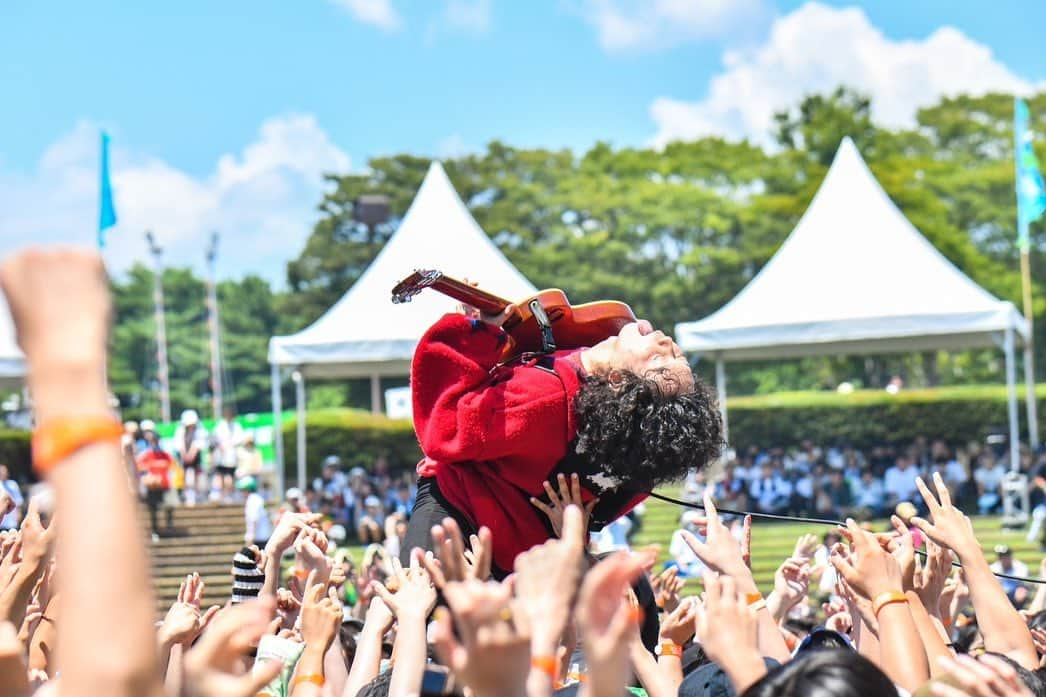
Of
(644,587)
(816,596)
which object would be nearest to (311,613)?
(644,587)

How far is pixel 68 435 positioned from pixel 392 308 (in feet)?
55.4

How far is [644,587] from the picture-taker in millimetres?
4324

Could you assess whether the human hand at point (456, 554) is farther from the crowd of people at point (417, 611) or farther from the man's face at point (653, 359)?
the man's face at point (653, 359)

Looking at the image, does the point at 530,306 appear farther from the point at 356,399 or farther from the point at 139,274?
the point at 139,274

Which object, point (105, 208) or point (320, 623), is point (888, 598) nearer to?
point (320, 623)

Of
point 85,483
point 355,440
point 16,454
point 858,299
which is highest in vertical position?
point 858,299

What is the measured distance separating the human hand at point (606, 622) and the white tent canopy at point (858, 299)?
642 inches

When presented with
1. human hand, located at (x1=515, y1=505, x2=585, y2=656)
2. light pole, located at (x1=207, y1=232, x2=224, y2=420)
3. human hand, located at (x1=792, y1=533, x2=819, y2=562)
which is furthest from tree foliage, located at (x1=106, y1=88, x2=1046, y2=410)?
human hand, located at (x1=515, y1=505, x2=585, y2=656)

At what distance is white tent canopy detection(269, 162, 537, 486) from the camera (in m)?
17.8

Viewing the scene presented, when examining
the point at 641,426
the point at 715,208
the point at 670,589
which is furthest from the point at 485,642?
the point at 715,208

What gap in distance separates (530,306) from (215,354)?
56.0 meters

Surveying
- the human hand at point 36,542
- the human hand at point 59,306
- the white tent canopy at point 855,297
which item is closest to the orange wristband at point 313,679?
the human hand at point 36,542

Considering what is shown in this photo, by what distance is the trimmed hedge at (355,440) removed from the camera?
26.7m

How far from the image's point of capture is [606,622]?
1752 millimetres
